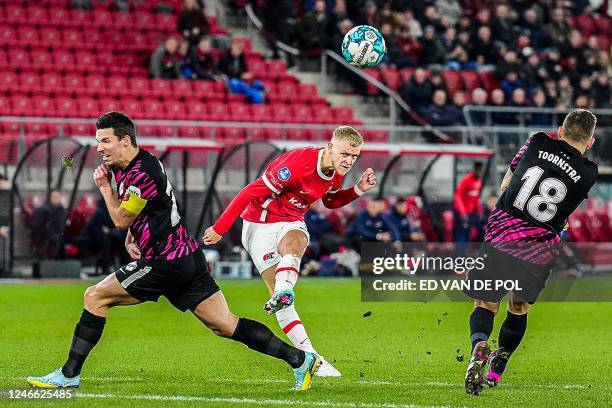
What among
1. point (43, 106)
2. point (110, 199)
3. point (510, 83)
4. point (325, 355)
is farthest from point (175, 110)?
point (110, 199)

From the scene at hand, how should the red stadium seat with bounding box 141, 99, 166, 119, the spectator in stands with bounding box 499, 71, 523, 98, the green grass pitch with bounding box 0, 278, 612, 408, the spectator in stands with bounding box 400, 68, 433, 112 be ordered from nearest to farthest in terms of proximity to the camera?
the green grass pitch with bounding box 0, 278, 612, 408
the red stadium seat with bounding box 141, 99, 166, 119
the spectator in stands with bounding box 400, 68, 433, 112
the spectator in stands with bounding box 499, 71, 523, 98

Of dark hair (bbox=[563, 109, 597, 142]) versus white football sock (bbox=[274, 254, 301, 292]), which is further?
white football sock (bbox=[274, 254, 301, 292])

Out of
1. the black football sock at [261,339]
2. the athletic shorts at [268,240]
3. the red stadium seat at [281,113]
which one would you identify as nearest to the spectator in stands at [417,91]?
the red stadium seat at [281,113]

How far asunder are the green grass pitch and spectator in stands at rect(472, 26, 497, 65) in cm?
1332

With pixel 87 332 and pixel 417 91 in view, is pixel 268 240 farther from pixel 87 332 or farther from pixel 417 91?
pixel 417 91

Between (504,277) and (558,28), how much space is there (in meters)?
24.3

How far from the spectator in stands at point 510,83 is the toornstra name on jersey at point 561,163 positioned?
19.7m

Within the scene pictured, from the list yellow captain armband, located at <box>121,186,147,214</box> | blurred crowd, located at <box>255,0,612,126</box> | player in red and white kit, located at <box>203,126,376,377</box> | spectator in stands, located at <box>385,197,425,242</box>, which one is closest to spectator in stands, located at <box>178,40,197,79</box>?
blurred crowd, located at <box>255,0,612,126</box>

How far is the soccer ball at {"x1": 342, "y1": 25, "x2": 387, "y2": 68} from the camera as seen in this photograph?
49.2 ft

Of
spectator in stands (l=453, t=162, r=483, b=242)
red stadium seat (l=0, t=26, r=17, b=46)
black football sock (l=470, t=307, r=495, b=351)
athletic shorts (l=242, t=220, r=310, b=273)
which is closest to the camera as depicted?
black football sock (l=470, t=307, r=495, b=351)

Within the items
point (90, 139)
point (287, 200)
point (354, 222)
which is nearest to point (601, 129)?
point (354, 222)

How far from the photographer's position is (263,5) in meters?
28.9

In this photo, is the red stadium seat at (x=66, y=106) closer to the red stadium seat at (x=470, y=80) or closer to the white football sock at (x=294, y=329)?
the red stadium seat at (x=470, y=80)

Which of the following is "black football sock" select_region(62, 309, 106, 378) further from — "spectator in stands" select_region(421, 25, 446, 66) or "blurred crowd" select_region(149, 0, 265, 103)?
"spectator in stands" select_region(421, 25, 446, 66)
